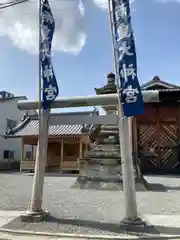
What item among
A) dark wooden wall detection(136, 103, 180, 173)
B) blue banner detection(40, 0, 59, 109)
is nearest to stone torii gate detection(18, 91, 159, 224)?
blue banner detection(40, 0, 59, 109)

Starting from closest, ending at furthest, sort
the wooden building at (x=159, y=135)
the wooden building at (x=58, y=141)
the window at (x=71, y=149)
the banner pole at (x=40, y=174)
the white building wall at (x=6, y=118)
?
the banner pole at (x=40, y=174) < the wooden building at (x=159, y=135) < the wooden building at (x=58, y=141) < the window at (x=71, y=149) < the white building wall at (x=6, y=118)

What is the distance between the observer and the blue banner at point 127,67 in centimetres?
648

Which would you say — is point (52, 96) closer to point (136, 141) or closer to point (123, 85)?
point (123, 85)

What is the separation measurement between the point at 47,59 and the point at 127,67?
7.01ft

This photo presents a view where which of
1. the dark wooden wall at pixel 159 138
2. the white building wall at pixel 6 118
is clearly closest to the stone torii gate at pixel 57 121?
the dark wooden wall at pixel 159 138

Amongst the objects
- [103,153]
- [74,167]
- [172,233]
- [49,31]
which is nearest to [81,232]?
[172,233]

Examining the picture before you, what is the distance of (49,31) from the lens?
754 centimetres

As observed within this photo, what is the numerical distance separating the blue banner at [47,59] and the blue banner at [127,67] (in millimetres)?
1775

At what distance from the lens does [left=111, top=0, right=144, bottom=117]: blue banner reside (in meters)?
6.48

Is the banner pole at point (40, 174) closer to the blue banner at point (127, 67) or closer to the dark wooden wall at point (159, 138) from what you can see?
the blue banner at point (127, 67)

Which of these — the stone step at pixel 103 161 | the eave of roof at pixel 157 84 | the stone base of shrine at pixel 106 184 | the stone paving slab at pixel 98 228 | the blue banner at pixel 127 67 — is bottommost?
the stone paving slab at pixel 98 228

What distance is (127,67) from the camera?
6.54 m

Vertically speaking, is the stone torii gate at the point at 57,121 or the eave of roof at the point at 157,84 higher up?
the eave of roof at the point at 157,84

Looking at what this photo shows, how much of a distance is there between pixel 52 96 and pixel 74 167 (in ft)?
60.1
